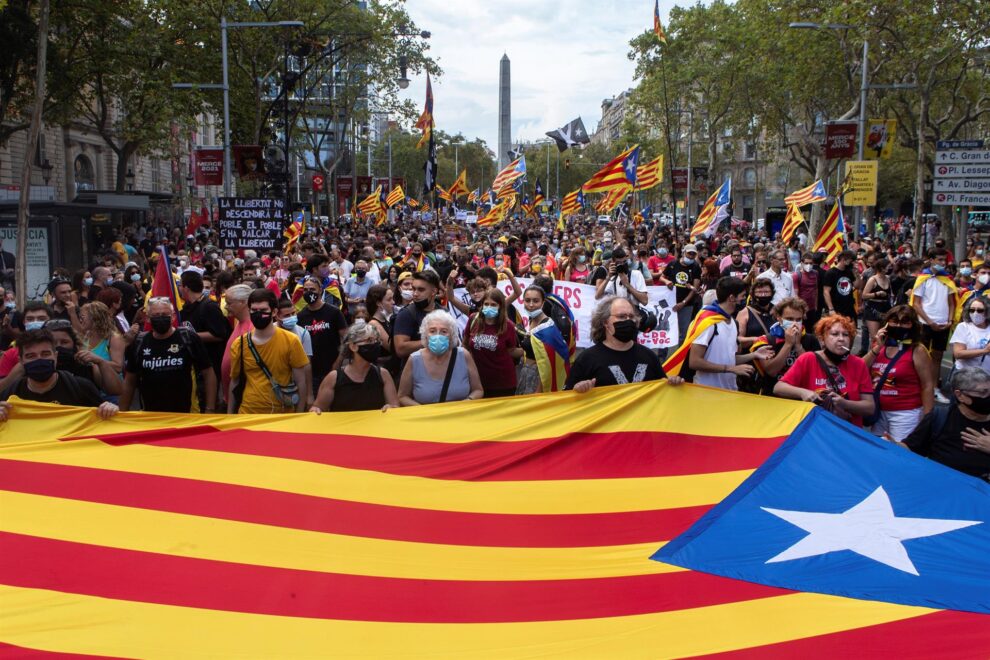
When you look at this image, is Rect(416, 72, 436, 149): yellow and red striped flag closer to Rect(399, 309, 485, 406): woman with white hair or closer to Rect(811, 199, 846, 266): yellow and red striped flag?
Rect(811, 199, 846, 266): yellow and red striped flag

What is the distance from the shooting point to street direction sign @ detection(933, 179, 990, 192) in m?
18.9

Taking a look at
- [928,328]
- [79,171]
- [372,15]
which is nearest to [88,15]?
[372,15]

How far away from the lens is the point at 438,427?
5664 mm

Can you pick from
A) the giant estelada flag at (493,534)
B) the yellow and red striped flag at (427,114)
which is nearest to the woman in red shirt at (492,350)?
the giant estelada flag at (493,534)

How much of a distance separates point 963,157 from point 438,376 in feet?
54.4

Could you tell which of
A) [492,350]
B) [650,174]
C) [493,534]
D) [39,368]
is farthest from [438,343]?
[650,174]

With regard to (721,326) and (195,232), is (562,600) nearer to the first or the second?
(721,326)

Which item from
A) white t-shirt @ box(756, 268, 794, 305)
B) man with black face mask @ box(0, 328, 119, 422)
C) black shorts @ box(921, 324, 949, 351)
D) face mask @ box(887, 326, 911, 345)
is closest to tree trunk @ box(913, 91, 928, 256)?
white t-shirt @ box(756, 268, 794, 305)

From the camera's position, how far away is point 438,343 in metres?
5.95

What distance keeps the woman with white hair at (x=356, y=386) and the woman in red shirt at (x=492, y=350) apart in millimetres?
1126

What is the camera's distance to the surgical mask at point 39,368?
5625 millimetres

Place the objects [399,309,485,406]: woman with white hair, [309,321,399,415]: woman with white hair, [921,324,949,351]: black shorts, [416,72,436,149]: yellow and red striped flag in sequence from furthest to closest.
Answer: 1. [416,72,436,149]: yellow and red striped flag
2. [921,324,949,351]: black shorts
3. [399,309,485,406]: woman with white hair
4. [309,321,399,415]: woman with white hair

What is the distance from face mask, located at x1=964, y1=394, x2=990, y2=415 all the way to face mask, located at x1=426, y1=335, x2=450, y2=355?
3097 mm

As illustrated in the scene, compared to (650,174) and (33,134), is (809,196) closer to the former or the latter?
(650,174)
